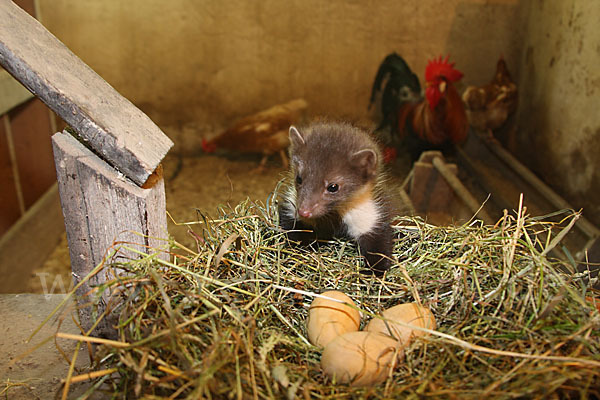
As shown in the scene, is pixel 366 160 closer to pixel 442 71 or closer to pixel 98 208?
pixel 98 208

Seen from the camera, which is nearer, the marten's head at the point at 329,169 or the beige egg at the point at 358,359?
the beige egg at the point at 358,359

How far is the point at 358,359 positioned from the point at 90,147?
1.11m

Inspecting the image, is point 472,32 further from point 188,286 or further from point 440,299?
point 188,286

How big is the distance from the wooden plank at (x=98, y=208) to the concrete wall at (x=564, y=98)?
130 inches

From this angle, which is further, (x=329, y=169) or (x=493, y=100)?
(x=493, y=100)

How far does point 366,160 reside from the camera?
2018 millimetres

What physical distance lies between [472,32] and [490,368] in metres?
4.37

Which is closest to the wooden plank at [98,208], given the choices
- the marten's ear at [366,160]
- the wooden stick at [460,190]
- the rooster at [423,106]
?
the marten's ear at [366,160]

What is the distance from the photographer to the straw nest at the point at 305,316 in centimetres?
130

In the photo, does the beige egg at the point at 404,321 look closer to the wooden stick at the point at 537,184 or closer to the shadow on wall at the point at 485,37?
the wooden stick at the point at 537,184

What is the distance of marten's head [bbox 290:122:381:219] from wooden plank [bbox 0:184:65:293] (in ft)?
9.14

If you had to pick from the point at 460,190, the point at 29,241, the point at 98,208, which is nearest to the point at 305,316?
the point at 98,208

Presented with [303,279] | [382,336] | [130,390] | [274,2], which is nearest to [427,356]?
[382,336]

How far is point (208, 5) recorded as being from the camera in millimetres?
5195
